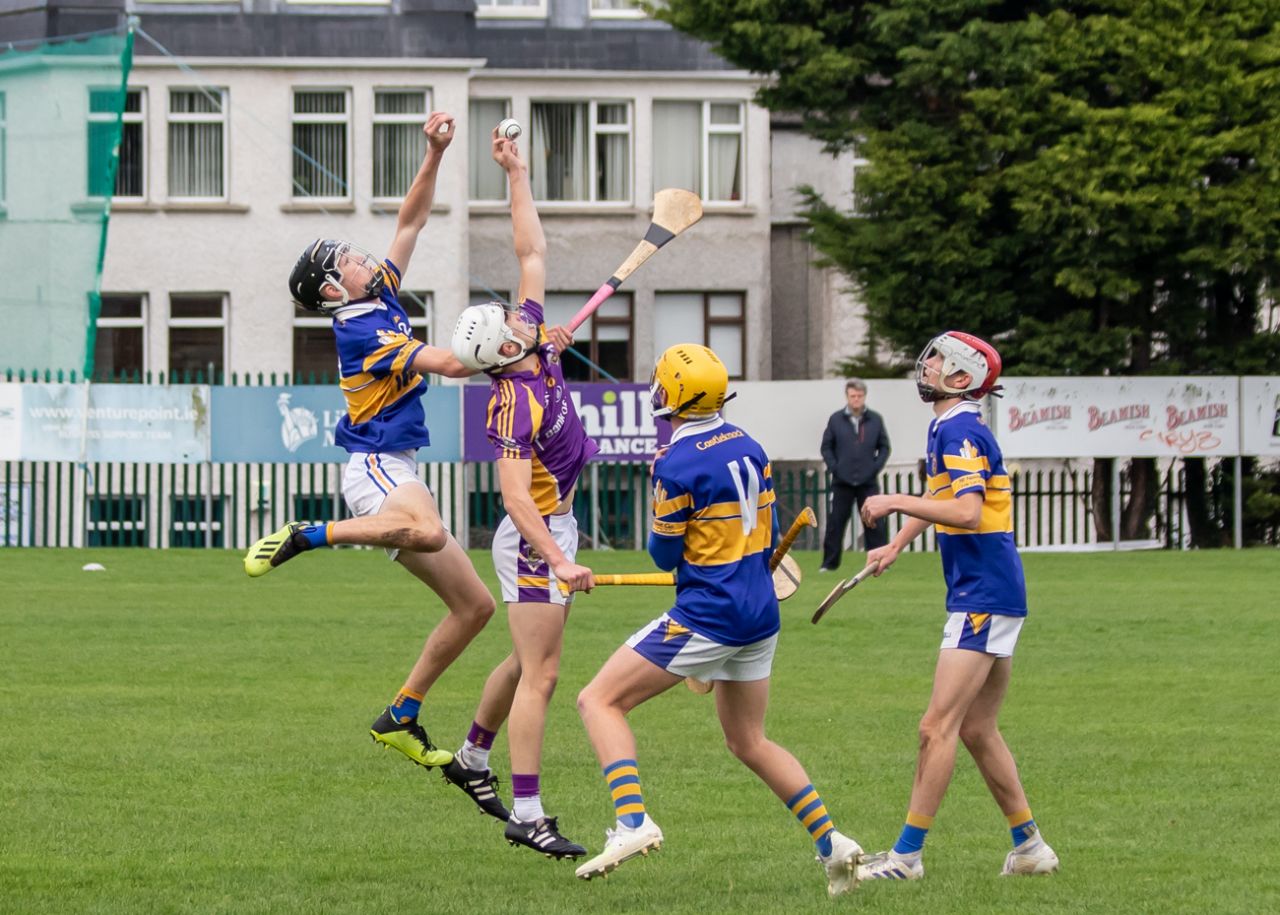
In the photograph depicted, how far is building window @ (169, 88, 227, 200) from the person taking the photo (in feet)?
133

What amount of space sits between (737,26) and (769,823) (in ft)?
72.0

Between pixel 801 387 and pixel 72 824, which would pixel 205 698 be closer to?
pixel 72 824

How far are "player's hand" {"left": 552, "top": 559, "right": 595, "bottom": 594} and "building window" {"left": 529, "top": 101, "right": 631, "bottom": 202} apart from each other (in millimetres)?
34414

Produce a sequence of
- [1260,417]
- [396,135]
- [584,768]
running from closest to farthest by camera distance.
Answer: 1. [584,768]
2. [1260,417]
3. [396,135]

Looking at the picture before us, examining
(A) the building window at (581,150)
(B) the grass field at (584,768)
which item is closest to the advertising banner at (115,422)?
(B) the grass field at (584,768)

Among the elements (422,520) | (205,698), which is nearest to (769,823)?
(422,520)

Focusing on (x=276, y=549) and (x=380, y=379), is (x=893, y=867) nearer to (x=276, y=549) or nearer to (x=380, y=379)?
(x=276, y=549)

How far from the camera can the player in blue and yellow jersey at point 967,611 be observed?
8367 mm

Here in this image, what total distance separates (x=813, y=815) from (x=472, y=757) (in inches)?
86.6

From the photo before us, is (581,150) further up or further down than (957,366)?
further up

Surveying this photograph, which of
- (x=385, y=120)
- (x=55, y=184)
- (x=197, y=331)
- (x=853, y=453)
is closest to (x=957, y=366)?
(x=853, y=453)

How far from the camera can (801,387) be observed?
29125mm

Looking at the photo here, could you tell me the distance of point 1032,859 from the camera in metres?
8.45

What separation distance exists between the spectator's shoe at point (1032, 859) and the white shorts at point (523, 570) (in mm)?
2184
